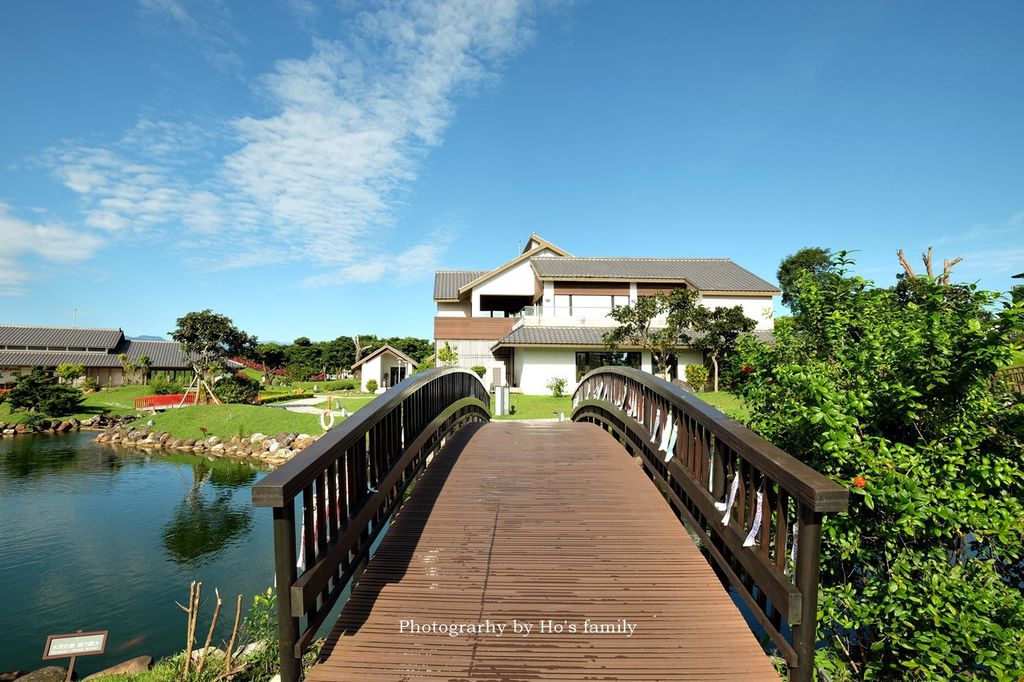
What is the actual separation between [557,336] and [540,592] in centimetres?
2375

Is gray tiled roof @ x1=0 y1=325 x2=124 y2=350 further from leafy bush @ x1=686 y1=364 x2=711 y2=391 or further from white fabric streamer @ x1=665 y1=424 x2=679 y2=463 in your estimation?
white fabric streamer @ x1=665 y1=424 x2=679 y2=463

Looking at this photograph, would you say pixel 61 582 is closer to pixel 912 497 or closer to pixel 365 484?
pixel 365 484

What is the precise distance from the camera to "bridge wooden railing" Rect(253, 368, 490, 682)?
8.98ft

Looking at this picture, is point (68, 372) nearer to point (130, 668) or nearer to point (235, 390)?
point (235, 390)

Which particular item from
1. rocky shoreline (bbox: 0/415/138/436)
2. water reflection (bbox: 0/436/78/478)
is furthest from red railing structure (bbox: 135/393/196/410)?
water reflection (bbox: 0/436/78/478)

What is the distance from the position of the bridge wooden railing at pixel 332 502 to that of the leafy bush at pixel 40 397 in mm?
35804

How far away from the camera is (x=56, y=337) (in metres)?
46.4

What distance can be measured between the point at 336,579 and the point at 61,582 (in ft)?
36.2

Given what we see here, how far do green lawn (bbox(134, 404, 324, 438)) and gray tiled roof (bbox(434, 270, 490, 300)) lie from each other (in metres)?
13.7

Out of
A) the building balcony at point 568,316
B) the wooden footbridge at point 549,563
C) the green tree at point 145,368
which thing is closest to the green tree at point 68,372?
the green tree at point 145,368

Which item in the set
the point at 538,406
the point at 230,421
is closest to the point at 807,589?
the point at 538,406

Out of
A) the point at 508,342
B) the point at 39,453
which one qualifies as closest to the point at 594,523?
the point at 508,342

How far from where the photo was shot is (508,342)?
26.9 m

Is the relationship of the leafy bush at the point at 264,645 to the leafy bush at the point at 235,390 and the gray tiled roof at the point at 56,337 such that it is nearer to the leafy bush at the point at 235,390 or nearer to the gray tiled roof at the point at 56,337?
the leafy bush at the point at 235,390
